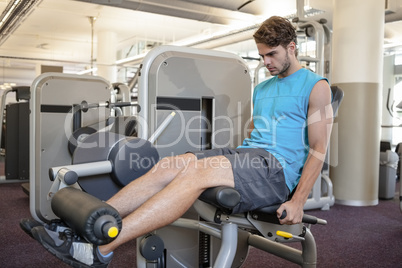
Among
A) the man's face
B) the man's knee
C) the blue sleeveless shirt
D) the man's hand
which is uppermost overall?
the man's face

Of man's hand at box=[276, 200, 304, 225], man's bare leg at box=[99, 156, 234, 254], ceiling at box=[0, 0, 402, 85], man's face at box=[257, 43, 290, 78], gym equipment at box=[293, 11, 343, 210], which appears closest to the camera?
man's bare leg at box=[99, 156, 234, 254]

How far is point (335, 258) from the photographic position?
93.2 inches

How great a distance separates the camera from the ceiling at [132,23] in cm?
542

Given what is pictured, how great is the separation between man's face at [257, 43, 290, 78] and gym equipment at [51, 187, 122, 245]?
0.91 meters

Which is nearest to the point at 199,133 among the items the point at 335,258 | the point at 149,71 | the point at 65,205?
the point at 149,71

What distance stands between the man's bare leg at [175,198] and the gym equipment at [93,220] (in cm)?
13

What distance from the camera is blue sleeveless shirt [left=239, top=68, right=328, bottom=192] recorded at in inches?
65.0

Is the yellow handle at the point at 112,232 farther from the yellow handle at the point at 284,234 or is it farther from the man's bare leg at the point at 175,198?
the yellow handle at the point at 284,234

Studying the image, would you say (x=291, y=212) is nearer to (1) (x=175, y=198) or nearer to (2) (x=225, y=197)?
(2) (x=225, y=197)

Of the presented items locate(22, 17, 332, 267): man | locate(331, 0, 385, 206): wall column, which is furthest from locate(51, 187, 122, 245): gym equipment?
locate(331, 0, 385, 206): wall column

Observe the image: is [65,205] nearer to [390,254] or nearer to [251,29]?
[390,254]

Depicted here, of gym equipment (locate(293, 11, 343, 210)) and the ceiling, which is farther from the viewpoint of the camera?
the ceiling

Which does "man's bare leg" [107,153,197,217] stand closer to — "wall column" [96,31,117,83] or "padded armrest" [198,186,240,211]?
"padded armrest" [198,186,240,211]

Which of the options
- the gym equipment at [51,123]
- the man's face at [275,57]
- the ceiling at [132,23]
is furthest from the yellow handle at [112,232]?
the ceiling at [132,23]
